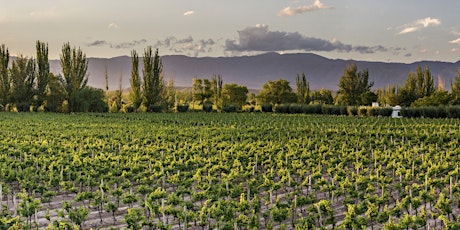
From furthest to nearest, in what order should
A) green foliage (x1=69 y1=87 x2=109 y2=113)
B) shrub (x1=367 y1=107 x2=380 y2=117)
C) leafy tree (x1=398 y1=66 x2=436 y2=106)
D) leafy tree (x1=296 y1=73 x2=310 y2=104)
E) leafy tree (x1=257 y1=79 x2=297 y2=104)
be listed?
leafy tree (x1=257 y1=79 x2=297 y2=104) → leafy tree (x1=296 y1=73 x2=310 y2=104) → leafy tree (x1=398 y1=66 x2=436 y2=106) → green foliage (x1=69 y1=87 x2=109 y2=113) → shrub (x1=367 y1=107 x2=380 y2=117)

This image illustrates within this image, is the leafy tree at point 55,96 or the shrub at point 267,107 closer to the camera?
the leafy tree at point 55,96

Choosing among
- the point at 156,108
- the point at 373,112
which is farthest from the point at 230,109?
the point at 373,112

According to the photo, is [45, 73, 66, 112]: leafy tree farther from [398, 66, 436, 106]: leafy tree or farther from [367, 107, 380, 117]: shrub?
[398, 66, 436, 106]: leafy tree

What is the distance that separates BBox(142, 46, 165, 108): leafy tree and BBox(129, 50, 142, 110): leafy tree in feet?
4.50

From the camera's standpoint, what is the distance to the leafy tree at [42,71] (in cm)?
5891

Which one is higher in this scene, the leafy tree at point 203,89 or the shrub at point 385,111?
the leafy tree at point 203,89

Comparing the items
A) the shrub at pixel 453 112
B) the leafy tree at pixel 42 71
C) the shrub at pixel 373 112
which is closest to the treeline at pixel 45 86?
the leafy tree at pixel 42 71

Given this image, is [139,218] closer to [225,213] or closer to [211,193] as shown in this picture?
[225,213]

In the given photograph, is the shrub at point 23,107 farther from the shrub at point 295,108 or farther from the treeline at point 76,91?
the shrub at point 295,108

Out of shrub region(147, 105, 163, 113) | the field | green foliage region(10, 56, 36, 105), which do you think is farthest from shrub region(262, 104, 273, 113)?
the field

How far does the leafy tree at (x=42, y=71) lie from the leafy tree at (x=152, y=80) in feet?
41.2

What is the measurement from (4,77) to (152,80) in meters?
18.9

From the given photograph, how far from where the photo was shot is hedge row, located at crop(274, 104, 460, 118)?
45.2 metres

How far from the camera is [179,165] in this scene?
1486 cm
